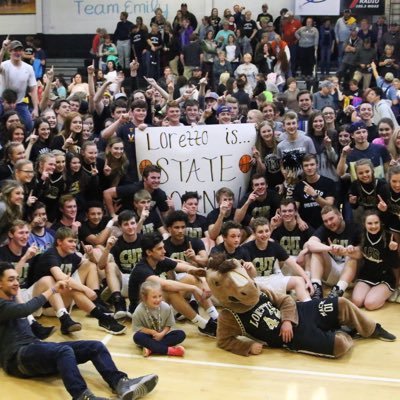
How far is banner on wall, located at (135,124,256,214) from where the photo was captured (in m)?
8.51

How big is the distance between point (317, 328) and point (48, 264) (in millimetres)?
2396

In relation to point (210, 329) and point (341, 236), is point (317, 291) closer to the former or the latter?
point (341, 236)

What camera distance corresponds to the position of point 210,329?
20.8 feet

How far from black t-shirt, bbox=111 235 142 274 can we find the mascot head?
55.5 inches

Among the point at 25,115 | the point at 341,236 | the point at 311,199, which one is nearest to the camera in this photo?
the point at 341,236

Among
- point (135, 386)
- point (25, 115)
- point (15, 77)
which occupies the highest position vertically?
point (15, 77)

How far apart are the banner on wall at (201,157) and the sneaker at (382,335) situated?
9.27 ft

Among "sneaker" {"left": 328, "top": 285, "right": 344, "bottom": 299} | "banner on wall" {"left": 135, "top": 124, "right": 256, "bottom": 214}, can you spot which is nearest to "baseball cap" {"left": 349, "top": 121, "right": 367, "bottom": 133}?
"banner on wall" {"left": 135, "top": 124, "right": 256, "bottom": 214}

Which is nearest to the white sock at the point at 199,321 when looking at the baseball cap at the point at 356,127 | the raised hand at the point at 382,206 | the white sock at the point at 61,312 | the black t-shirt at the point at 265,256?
the black t-shirt at the point at 265,256

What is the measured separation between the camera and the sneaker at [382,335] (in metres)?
6.21

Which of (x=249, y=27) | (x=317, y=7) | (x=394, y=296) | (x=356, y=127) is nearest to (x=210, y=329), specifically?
(x=394, y=296)

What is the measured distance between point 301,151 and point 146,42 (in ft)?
31.0

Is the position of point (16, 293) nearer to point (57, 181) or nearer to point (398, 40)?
point (57, 181)

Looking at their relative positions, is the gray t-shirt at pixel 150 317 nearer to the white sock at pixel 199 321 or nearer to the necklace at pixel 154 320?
the necklace at pixel 154 320
